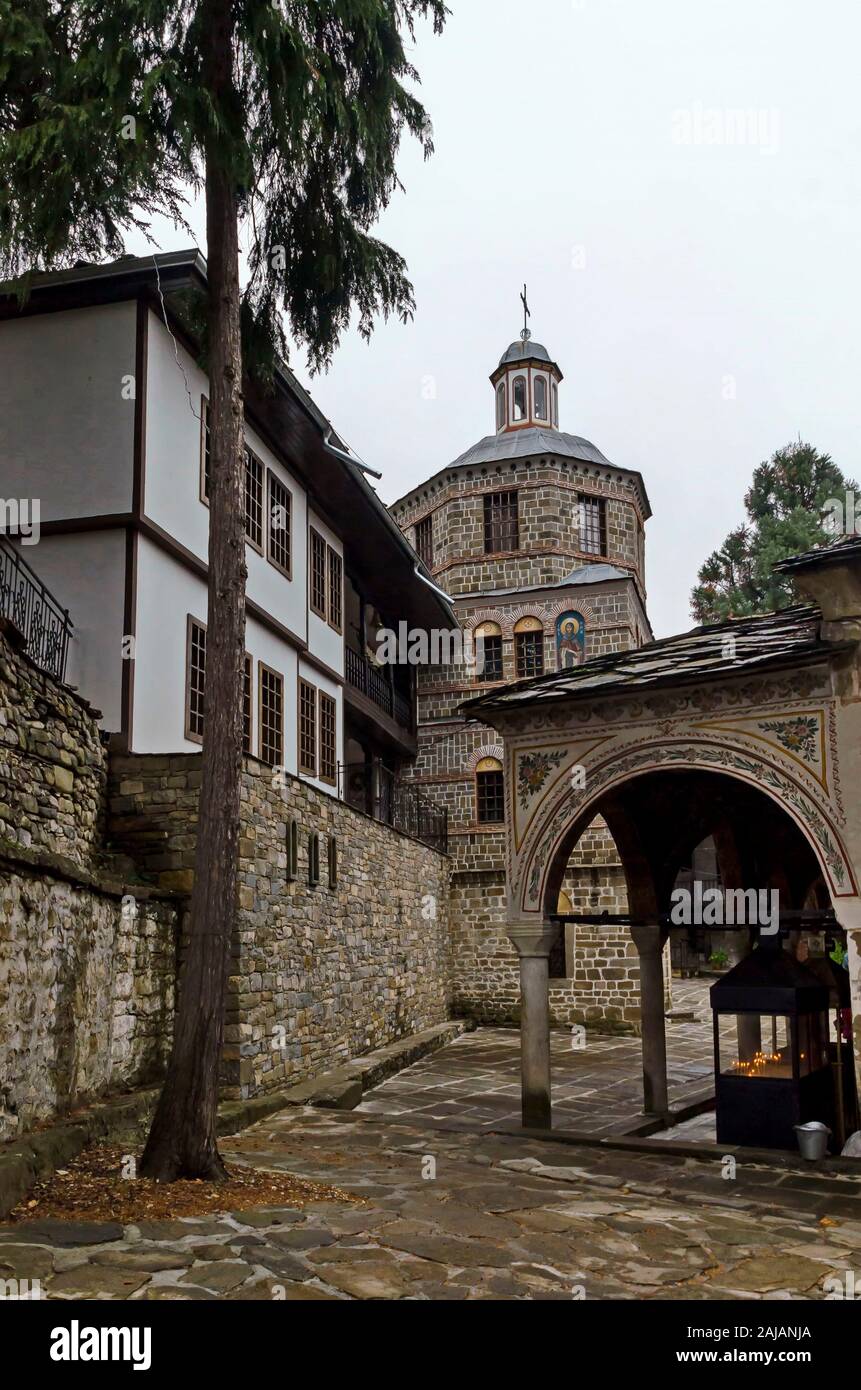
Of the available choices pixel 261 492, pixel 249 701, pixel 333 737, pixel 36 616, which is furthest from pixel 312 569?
→ pixel 36 616

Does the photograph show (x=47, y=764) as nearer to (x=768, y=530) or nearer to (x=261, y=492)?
(x=261, y=492)

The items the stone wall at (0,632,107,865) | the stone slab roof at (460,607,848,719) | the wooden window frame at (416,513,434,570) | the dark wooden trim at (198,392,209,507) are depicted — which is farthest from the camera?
the wooden window frame at (416,513,434,570)

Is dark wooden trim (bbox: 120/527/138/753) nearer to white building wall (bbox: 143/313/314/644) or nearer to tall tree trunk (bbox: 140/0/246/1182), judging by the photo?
white building wall (bbox: 143/313/314/644)

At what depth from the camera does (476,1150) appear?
9039 mm

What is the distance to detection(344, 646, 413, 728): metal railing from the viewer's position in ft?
63.5

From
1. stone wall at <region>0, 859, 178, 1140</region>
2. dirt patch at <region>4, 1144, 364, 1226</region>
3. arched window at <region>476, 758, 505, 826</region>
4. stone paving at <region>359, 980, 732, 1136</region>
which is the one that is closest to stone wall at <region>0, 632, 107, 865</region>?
stone wall at <region>0, 859, 178, 1140</region>

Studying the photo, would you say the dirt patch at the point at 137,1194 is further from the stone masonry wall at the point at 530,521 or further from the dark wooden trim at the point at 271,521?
the stone masonry wall at the point at 530,521

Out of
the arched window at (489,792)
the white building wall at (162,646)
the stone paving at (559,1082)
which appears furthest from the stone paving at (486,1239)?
the arched window at (489,792)

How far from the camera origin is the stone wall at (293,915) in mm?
10453

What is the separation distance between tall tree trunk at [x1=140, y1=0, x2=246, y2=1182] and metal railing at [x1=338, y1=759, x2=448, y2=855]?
13348mm

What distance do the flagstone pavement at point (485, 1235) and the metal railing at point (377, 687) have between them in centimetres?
1072

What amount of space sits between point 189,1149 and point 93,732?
434 cm
